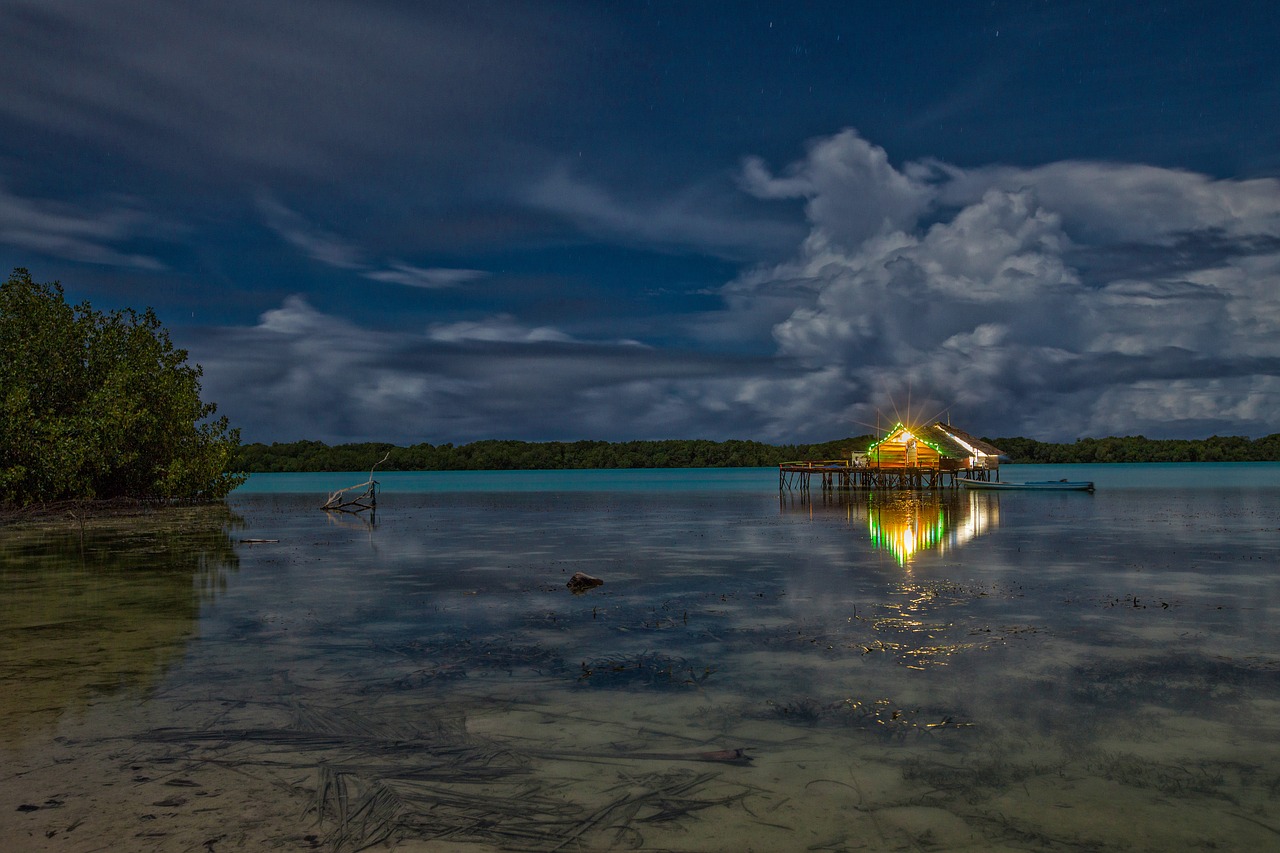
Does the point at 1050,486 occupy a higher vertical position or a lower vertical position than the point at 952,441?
lower

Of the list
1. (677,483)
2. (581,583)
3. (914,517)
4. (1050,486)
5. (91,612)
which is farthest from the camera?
(677,483)

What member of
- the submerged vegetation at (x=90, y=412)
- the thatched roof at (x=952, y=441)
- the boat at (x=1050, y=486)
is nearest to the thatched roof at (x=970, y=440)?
the thatched roof at (x=952, y=441)

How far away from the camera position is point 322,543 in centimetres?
3128

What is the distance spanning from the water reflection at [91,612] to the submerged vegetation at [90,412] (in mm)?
13632

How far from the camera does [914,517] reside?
139ft

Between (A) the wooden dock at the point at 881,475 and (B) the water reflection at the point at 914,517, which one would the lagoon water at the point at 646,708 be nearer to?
(B) the water reflection at the point at 914,517

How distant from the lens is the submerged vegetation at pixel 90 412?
44675mm

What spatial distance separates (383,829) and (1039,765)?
5.84 metres

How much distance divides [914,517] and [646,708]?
117 feet

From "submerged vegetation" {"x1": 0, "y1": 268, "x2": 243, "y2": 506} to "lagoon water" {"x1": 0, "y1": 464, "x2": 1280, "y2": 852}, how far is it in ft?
89.8

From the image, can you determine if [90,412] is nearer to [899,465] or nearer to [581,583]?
[581,583]

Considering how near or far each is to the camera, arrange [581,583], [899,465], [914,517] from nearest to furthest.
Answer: [581,583] → [914,517] → [899,465]

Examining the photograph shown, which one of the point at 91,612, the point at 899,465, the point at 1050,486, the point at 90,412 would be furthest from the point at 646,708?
the point at 899,465

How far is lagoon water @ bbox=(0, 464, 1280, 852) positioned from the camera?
21.5 feet
